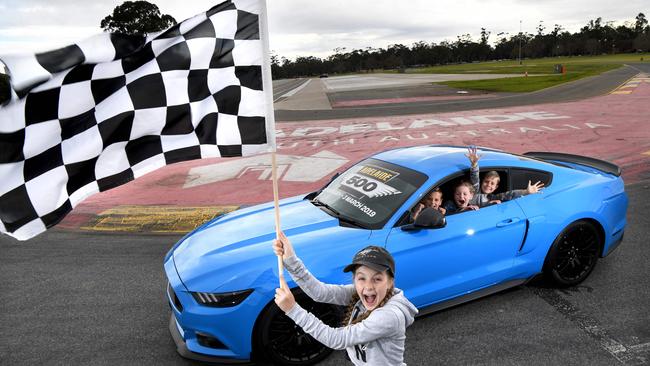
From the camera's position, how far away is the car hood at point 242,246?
3312mm

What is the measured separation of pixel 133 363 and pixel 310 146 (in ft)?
34.0

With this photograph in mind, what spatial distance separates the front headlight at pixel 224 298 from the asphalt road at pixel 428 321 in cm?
78

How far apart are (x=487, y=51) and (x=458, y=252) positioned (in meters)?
171

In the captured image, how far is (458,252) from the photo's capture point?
3.82 metres

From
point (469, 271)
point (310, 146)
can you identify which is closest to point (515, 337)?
point (469, 271)

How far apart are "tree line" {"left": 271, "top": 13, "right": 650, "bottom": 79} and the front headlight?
145557 mm

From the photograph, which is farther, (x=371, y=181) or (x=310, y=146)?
(x=310, y=146)

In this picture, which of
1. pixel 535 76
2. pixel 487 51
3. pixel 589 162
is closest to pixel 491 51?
pixel 487 51

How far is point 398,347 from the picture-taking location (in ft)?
6.97

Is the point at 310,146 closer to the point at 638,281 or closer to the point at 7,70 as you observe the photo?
the point at 638,281

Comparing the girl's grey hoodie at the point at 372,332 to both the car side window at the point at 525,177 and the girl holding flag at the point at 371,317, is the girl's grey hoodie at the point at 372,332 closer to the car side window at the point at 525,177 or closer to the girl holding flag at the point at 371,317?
the girl holding flag at the point at 371,317

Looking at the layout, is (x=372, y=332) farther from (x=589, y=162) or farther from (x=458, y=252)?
(x=589, y=162)

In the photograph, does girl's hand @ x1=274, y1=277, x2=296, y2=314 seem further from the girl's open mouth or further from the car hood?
the car hood

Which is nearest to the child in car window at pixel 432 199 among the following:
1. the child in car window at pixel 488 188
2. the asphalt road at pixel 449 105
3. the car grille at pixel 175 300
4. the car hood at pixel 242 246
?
the child in car window at pixel 488 188
